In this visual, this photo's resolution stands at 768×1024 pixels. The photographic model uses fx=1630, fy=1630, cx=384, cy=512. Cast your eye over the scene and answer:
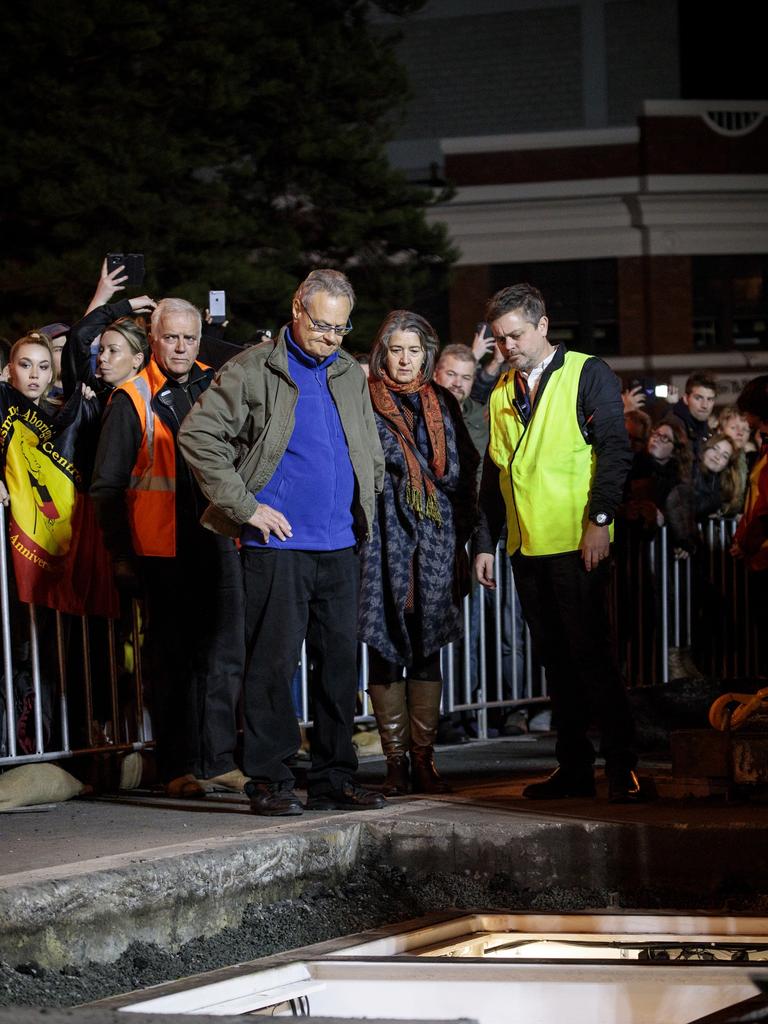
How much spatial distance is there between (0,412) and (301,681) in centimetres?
221

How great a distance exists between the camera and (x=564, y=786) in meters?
6.75

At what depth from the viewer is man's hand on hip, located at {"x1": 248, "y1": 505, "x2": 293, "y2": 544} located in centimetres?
613

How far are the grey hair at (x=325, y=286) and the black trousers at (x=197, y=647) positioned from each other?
1369 millimetres

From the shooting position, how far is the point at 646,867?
5773 mm

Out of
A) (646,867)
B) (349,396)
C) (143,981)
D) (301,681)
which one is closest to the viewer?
(143,981)

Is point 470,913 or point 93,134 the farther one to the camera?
point 93,134

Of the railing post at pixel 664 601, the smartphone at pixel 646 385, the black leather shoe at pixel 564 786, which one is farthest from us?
the smartphone at pixel 646 385

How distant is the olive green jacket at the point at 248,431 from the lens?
20.1 ft

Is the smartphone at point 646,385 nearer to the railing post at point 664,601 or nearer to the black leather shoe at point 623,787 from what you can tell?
the railing post at point 664,601

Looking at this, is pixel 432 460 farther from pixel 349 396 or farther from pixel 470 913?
pixel 470 913

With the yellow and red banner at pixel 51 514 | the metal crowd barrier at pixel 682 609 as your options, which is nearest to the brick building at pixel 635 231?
the metal crowd barrier at pixel 682 609

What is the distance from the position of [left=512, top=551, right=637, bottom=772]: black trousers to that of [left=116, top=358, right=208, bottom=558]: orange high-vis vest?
5.06 feet

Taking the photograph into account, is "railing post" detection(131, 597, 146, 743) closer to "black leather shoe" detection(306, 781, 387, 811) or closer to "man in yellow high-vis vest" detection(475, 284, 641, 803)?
"black leather shoe" detection(306, 781, 387, 811)

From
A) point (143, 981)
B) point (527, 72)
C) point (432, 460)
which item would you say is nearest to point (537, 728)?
point (432, 460)
